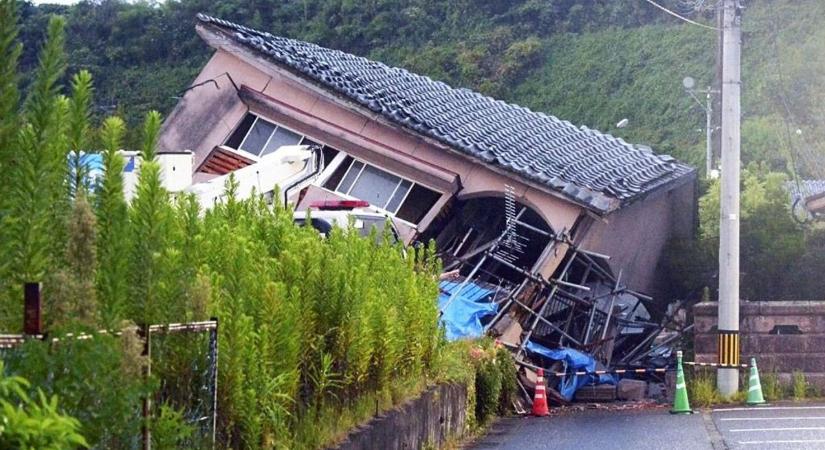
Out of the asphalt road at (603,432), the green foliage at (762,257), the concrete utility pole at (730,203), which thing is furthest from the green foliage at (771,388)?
the green foliage at (762,257)

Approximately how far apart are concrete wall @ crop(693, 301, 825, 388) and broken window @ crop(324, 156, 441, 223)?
20.6 ft

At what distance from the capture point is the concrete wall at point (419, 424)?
11211 millimetres

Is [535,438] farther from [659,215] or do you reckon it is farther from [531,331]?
[659,215]

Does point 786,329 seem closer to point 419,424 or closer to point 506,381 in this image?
point 506,381

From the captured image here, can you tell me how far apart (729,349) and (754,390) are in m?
0.83

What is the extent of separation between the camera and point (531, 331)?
971 inches

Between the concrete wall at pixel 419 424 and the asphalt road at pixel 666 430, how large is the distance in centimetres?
63

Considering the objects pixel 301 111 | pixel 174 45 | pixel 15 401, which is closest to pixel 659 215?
pixel 301 111

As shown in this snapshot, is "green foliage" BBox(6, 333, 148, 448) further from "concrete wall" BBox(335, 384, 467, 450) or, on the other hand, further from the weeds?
the weeds

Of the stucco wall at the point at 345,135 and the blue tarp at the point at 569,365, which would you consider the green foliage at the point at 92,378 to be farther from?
the stucco wall at the point at 345,135

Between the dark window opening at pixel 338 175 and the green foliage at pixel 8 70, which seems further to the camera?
the dark window opening at pixel 338 175

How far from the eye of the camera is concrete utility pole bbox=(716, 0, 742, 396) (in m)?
22.5

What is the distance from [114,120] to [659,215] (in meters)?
26.7

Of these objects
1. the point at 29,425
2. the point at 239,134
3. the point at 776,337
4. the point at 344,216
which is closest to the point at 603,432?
the point at 344,216
